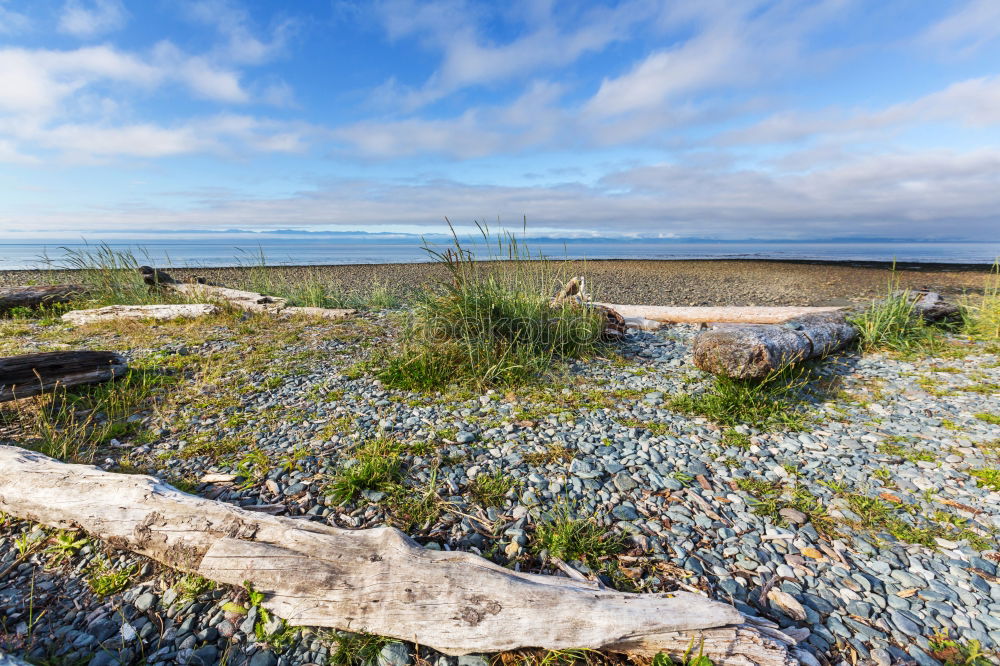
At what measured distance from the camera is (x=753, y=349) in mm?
4824

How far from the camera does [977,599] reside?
233cm

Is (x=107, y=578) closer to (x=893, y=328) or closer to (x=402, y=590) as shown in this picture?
(x=402, y=590)

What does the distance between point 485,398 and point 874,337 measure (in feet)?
19.6

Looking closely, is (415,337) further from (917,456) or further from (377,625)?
(917,456)

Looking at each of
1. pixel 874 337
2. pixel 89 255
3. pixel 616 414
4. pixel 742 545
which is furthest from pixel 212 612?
pixel 89 255

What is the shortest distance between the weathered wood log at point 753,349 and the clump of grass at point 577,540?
295 centimetres

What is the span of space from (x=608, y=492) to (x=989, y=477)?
9.39 feet

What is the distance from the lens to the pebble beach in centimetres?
220

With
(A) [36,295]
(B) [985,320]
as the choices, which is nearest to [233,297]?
(A) [36,295]

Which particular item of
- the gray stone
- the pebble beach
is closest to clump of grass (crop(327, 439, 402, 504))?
the pebble beach

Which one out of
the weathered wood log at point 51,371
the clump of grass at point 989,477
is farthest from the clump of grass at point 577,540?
the weathered wood log at point 51,371

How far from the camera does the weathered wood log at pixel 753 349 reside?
191 inches

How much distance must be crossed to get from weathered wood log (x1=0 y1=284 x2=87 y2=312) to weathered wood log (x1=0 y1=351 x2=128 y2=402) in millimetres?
6988

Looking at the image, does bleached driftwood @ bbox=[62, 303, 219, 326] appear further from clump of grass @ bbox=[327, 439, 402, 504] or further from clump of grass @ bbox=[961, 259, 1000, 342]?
clump of grass @ bbox=[961, 259, 1000, 342]
